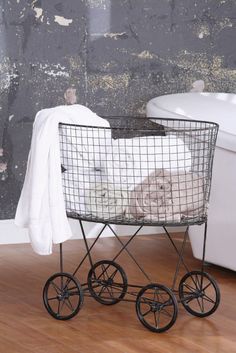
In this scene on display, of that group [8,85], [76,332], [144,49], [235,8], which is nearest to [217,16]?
[235,8]

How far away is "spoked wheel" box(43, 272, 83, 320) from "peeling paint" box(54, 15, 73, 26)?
4.79 feet

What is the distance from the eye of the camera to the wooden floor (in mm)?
3016

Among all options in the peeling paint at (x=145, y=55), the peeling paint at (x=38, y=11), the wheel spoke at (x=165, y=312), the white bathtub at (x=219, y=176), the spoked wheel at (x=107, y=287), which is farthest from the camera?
the peeling paint at (x=145, y=55)

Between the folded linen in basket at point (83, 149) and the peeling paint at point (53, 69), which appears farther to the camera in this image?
the peeling paint at point (53, 69)

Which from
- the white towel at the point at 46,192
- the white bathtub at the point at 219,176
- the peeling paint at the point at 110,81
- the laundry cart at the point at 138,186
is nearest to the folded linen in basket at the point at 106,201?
the laundry cart at the point at 138,186

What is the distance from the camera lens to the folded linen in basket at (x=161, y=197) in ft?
10.2

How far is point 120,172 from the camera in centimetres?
315

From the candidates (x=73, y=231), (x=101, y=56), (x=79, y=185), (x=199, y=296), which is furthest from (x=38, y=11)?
(x=199, y=296)

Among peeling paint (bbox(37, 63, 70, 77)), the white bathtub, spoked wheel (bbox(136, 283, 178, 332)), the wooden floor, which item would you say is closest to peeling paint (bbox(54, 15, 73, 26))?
peeling paint (bbox(37, 63, 70, 77))

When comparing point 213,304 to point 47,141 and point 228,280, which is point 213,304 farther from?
point 47,141

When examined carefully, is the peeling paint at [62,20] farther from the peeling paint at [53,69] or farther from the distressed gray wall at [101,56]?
the peeling paint at [53,69]

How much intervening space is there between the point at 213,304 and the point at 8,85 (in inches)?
61.1

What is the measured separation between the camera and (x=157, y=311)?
127 inches

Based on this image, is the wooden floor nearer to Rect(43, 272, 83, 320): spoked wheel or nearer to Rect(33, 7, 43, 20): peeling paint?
Rect(43, 272, 83, 320): spoked wheel
